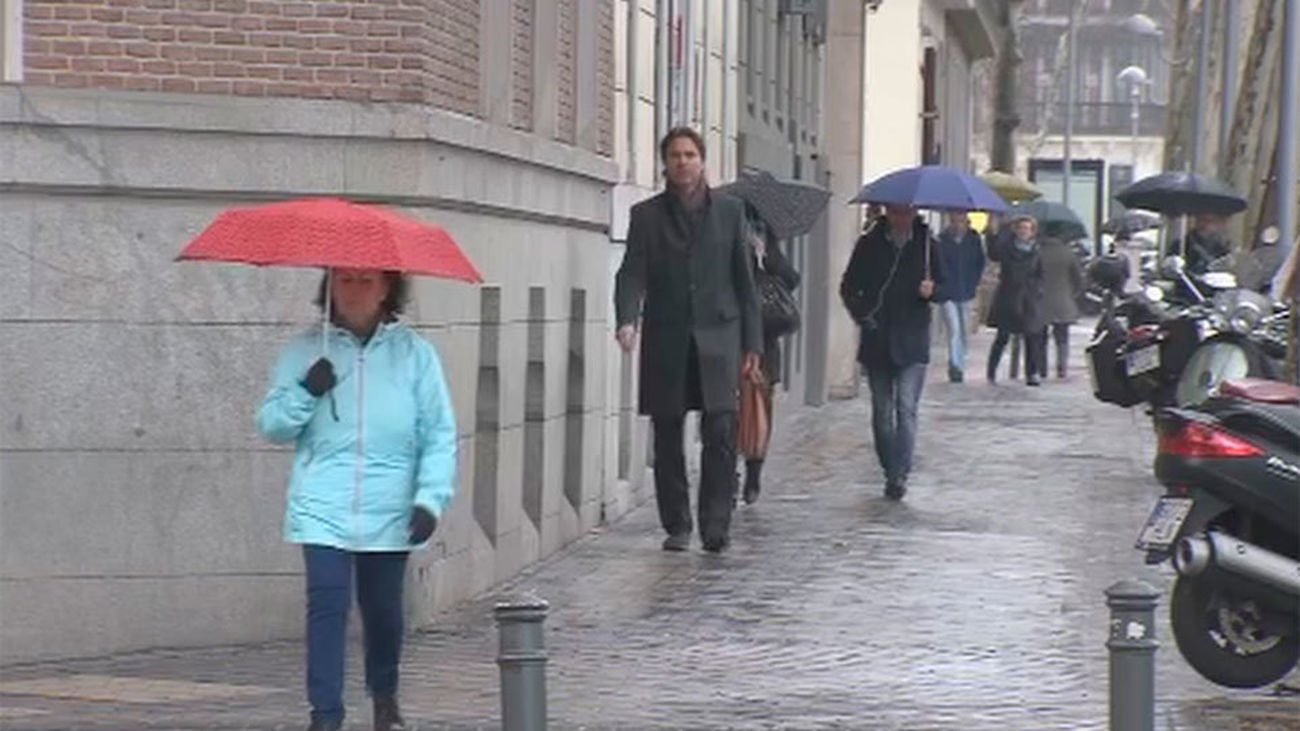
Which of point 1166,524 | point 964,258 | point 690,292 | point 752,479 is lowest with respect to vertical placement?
point 752,479

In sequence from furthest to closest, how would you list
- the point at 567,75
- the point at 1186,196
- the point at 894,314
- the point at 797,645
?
1. the point at 1186,196
2. the point at 894,314
3. the point at 567,75
4. the point at 797,645

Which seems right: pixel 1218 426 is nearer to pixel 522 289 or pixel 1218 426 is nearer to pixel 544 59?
pixel 522 289

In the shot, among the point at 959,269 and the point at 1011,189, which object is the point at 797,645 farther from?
the point at 1011,189

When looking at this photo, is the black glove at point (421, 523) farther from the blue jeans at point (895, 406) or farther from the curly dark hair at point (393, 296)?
the blue jeans at point (895, 406)

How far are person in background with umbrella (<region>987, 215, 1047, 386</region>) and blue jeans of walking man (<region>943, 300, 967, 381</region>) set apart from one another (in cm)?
33

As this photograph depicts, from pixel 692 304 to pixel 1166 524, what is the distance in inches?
170

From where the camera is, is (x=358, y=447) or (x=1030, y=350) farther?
(x=1030, y=350)

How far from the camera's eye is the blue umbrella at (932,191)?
19078 millimetres

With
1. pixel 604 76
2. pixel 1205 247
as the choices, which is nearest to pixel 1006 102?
pixel 1205 247

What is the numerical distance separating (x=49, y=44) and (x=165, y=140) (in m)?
0.55

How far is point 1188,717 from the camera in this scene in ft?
35.2

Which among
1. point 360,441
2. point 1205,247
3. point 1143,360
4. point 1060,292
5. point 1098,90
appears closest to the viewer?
point 360,441

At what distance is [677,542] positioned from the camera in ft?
50.9

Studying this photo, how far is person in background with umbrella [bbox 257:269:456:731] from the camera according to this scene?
9422 millimetres
